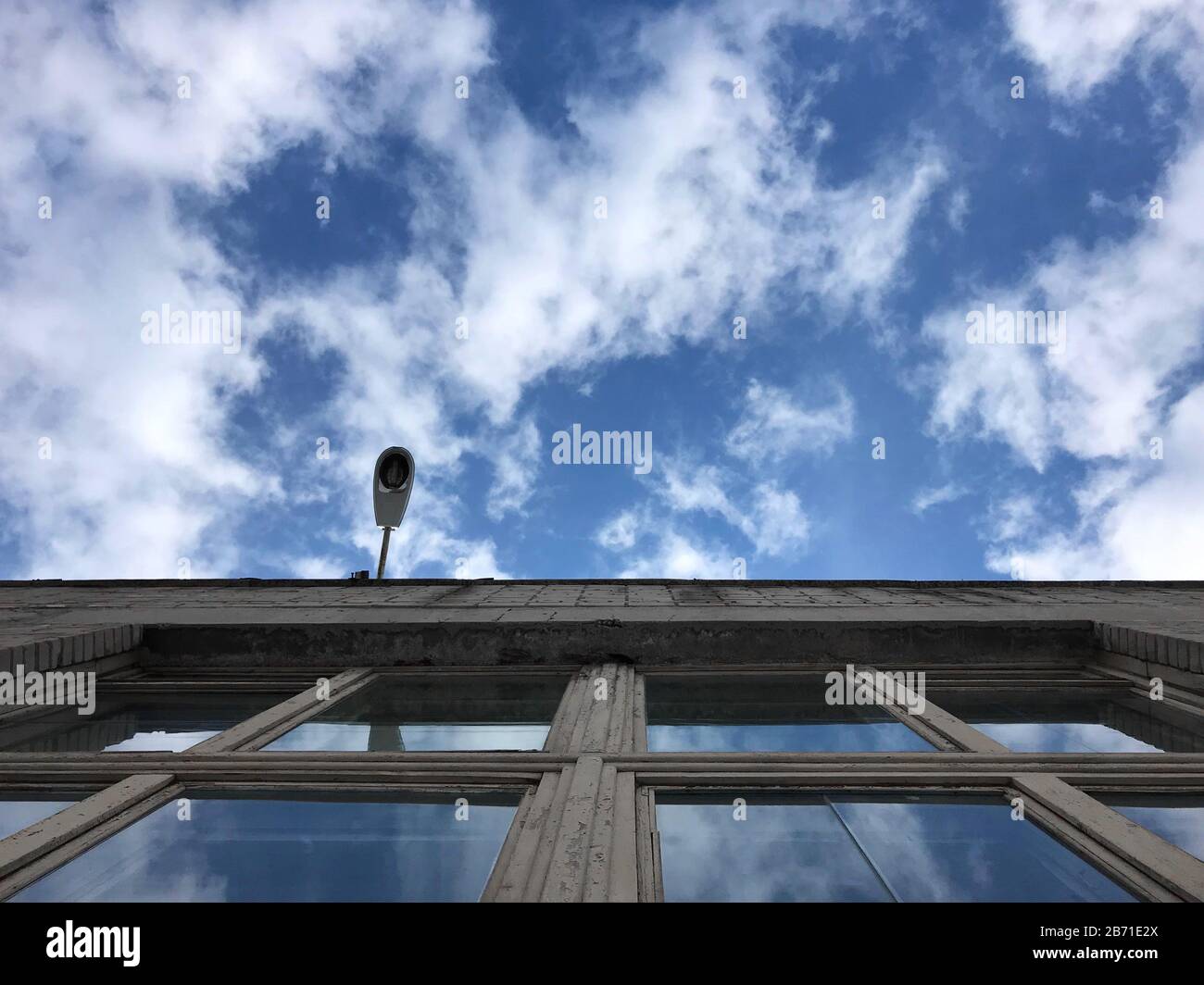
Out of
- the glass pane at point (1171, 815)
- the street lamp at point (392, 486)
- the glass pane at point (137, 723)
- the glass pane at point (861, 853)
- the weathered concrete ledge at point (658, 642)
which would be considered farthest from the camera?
the street lamp at point (392, 486)

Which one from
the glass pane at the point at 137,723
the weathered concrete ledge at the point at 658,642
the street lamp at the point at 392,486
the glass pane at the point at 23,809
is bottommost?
the glass pane at the point at 137,723

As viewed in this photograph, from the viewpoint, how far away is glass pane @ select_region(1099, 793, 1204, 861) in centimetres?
185

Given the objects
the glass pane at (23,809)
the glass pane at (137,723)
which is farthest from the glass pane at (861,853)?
the glass pane at (137,723)

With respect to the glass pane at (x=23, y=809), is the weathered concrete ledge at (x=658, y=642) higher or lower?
higher

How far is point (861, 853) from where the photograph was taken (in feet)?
5.87

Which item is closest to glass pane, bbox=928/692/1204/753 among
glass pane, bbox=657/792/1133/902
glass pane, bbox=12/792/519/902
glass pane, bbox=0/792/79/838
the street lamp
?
glass pane, bbox=657/792/1133/902

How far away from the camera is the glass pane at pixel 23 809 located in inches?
76.8

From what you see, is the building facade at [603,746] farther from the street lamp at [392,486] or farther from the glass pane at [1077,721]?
the street lamp at [392,486]

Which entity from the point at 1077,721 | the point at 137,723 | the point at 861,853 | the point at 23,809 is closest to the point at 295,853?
the point at 23,809

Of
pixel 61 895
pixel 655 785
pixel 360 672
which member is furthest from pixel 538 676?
pixel 61 895

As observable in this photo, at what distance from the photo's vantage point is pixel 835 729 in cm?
Result: 278

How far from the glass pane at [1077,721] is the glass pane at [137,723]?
131 inches

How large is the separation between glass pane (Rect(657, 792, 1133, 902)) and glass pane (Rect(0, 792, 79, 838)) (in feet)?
6.16

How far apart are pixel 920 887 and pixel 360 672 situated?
2919 mm
